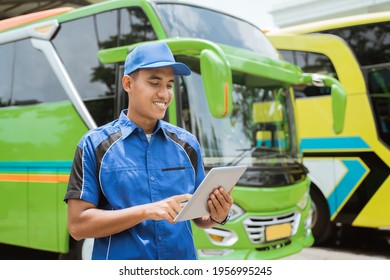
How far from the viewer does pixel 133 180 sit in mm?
1610

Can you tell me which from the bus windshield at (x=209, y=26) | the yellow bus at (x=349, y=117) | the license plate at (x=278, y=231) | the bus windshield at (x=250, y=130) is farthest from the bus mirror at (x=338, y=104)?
the license plate at (x=278, y=231)

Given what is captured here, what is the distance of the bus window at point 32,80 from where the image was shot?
119 inches

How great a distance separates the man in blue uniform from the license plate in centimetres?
150

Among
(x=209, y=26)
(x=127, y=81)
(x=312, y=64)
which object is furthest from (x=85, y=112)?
(x=312, y=64)

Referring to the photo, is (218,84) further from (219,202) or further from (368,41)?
(368,41)

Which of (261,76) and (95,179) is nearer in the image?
(95,179)

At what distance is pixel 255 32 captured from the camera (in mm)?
3404

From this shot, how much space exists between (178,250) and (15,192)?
181 cm

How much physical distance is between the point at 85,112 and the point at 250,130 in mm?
1139

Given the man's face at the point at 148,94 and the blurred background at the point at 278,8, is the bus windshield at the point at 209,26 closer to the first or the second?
the blurred background at the point at 278,8

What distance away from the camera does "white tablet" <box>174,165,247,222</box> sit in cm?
150

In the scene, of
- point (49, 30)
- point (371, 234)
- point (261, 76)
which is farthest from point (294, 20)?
point (371, 234)

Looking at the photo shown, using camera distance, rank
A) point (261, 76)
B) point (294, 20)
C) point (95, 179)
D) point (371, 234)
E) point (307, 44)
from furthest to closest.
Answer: point (371, 234), point (307, 44), point (294, 20), point (261, 76), point (95, 179)

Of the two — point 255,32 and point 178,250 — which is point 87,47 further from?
point 178,250
